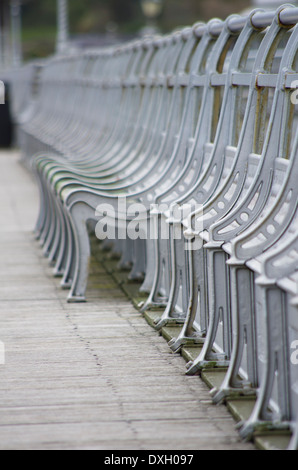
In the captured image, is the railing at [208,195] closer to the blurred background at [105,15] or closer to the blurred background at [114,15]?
the blurred background at [105,15]

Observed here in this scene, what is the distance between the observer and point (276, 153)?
14.2ft

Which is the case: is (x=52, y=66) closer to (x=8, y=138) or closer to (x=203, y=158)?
(x=8, y=138)

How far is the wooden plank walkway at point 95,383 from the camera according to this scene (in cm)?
378

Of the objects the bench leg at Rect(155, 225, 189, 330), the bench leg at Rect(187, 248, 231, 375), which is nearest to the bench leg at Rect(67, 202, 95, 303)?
the bench leg at Rect(155, 225, 189, 330)

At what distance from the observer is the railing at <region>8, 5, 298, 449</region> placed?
3867mm

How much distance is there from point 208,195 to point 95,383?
4.28ft

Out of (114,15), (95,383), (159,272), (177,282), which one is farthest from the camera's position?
(114,15)

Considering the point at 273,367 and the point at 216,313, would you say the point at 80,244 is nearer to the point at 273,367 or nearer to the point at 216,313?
the point at 216,313

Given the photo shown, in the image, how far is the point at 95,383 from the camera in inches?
179

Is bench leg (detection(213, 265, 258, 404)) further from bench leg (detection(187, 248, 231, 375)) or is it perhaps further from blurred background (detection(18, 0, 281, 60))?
blurred background (detection(18, 0, 281, 60))

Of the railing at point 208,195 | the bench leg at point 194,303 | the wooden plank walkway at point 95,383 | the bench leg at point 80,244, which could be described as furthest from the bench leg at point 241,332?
the bench leg at point 80,244

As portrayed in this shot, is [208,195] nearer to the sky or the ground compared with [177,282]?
nearer to the sky

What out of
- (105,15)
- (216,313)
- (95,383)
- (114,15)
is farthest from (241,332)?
(105,15)

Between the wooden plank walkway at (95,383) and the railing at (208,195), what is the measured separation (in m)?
0.17
